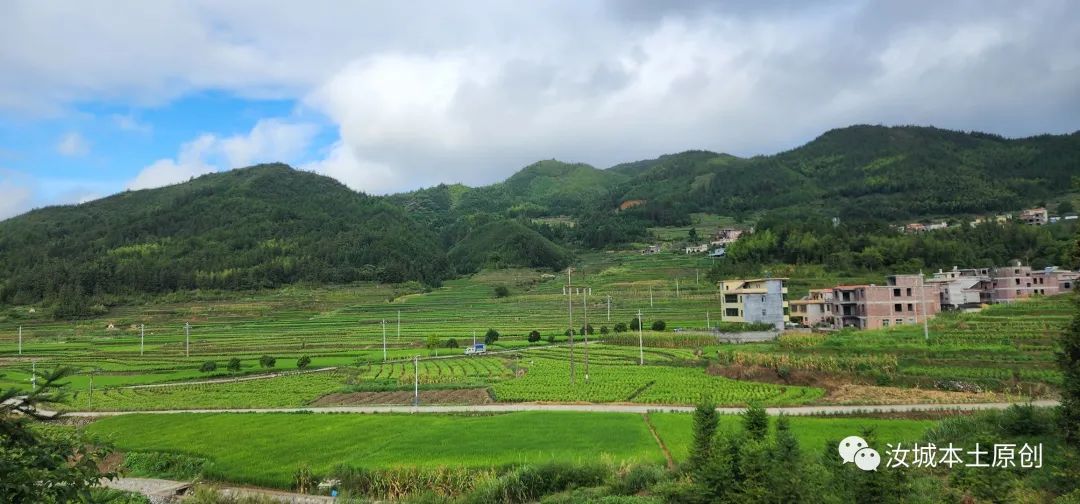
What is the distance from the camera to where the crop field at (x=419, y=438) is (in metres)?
18.6

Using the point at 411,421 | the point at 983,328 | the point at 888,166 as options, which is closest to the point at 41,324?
the point at 411,421

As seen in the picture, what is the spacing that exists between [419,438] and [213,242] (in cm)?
13843

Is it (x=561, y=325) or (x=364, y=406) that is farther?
(x=561, y=325)

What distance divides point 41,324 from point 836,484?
339 feet

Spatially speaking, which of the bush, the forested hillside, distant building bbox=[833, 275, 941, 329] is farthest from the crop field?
the forested hillside

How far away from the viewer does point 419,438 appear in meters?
21.3

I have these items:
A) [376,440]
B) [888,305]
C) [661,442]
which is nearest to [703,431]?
[661,442]

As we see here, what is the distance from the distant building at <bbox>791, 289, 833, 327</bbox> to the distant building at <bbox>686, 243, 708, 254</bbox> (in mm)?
53417

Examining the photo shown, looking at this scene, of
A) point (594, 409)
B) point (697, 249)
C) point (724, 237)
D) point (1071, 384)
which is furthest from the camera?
point (724, 237)

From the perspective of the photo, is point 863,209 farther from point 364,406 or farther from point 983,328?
point 364,406

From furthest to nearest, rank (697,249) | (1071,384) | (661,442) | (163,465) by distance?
(697,249), (163,465), (661,442), (1071,384)

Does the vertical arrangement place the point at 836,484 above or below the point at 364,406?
above

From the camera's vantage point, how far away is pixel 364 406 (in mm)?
31031

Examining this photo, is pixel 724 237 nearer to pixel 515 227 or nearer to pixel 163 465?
pixel 515 227
